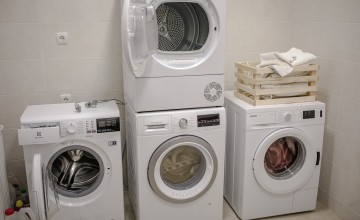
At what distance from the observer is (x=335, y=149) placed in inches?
99.7

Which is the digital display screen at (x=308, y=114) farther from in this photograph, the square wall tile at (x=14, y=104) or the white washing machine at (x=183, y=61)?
the square wall tile at (x=14, y=104)

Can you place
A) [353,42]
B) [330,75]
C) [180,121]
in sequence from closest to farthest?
[180,121], [353,42], [330,75]

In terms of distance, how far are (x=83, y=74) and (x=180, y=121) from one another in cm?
92

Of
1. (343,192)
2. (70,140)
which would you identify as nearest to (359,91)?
(343,192)

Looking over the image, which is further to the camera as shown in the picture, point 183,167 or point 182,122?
point 183,167

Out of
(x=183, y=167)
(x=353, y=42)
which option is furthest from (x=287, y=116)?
(x=183, y=167)

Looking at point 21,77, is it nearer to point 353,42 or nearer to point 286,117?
point 286,117

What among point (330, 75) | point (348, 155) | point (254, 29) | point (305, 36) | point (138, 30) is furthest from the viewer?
point (254, 29)

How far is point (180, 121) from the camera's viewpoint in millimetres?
2143

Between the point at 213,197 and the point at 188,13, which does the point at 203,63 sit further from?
the point at 213,197

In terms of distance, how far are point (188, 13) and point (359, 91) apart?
1.23 m

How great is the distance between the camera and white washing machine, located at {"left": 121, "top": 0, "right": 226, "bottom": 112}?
2.06 meters

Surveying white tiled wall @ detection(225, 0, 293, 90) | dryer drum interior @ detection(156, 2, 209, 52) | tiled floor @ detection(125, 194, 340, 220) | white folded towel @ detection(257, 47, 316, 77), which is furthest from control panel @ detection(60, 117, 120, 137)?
white tiled wall @ detection(225, 0, 293, 90)

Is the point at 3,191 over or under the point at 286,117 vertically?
under
